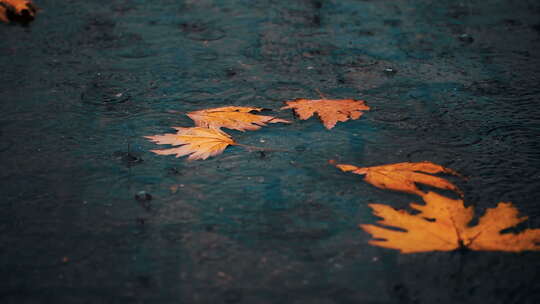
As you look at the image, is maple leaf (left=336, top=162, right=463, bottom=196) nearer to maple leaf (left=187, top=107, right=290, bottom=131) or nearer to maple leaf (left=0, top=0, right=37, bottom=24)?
maple leaf (left=187, top=107, right=290, bottom=131)

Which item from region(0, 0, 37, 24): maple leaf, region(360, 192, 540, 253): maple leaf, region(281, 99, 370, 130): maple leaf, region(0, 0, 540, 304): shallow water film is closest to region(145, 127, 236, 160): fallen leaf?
region(0, 0, 540, 304): shallow water film

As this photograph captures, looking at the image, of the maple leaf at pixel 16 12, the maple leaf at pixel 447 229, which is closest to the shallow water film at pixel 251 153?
the maple leaf at pixel 447 229

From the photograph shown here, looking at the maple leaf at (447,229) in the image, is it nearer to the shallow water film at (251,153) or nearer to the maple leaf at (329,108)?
the shallow water film at (251,153)

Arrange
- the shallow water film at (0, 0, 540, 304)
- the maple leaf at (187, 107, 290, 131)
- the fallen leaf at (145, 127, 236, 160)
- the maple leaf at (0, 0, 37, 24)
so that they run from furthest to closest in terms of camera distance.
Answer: the maple leaf at (0, 0, 37, 24), the maple leaf at (187, 107, 290, 131), the fallen leaf at (145, 127, 236, 160), the shallow water film at (0, 0, 540, 304)

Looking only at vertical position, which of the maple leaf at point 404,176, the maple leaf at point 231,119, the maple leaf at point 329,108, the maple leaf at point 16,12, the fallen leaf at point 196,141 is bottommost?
the maple leaf at point 404,176

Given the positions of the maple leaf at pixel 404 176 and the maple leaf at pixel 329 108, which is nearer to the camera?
the maple leaf at pixel 404 176

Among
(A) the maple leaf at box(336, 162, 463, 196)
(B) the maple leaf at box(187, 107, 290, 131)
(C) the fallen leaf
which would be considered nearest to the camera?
(A) the maple leaf at box(336, 162, 463, 196)
